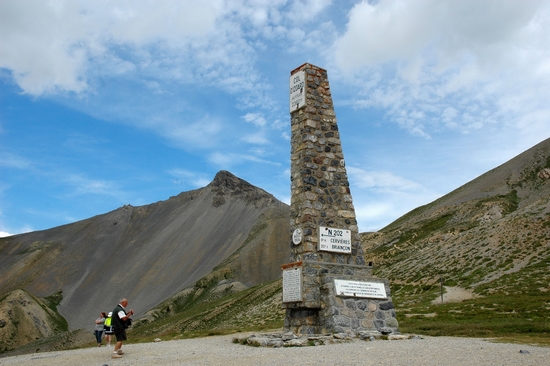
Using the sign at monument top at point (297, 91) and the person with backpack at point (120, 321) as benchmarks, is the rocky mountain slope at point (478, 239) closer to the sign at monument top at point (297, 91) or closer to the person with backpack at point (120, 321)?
the sign at monument top at point (297, 91)

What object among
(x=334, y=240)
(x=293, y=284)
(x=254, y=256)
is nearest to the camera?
(x=293, y=284)

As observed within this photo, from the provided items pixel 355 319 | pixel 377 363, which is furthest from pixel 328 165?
pixel 377 363

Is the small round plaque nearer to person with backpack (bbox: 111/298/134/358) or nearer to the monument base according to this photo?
the monument base

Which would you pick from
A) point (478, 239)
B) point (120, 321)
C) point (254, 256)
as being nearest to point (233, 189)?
point (254, 256)

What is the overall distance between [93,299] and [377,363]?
102592 mm

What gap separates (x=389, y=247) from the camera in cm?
7750

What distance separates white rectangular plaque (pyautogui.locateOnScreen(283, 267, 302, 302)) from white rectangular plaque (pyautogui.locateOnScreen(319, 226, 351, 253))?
1.24 m

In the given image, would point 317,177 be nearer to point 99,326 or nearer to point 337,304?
point 337,304

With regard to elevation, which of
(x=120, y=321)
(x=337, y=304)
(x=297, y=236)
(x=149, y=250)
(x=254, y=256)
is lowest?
(x=120, y=321)

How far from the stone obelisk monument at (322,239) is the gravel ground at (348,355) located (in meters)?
2.00

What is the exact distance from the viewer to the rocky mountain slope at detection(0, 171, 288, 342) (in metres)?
A: 101

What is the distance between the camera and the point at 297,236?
17453 mm

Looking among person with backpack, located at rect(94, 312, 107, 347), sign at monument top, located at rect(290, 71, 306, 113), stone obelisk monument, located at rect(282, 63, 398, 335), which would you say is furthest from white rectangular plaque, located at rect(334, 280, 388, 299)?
person with backpack, located at rect(94, 312, 107, 347)

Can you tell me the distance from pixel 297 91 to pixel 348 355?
11.1 meters
